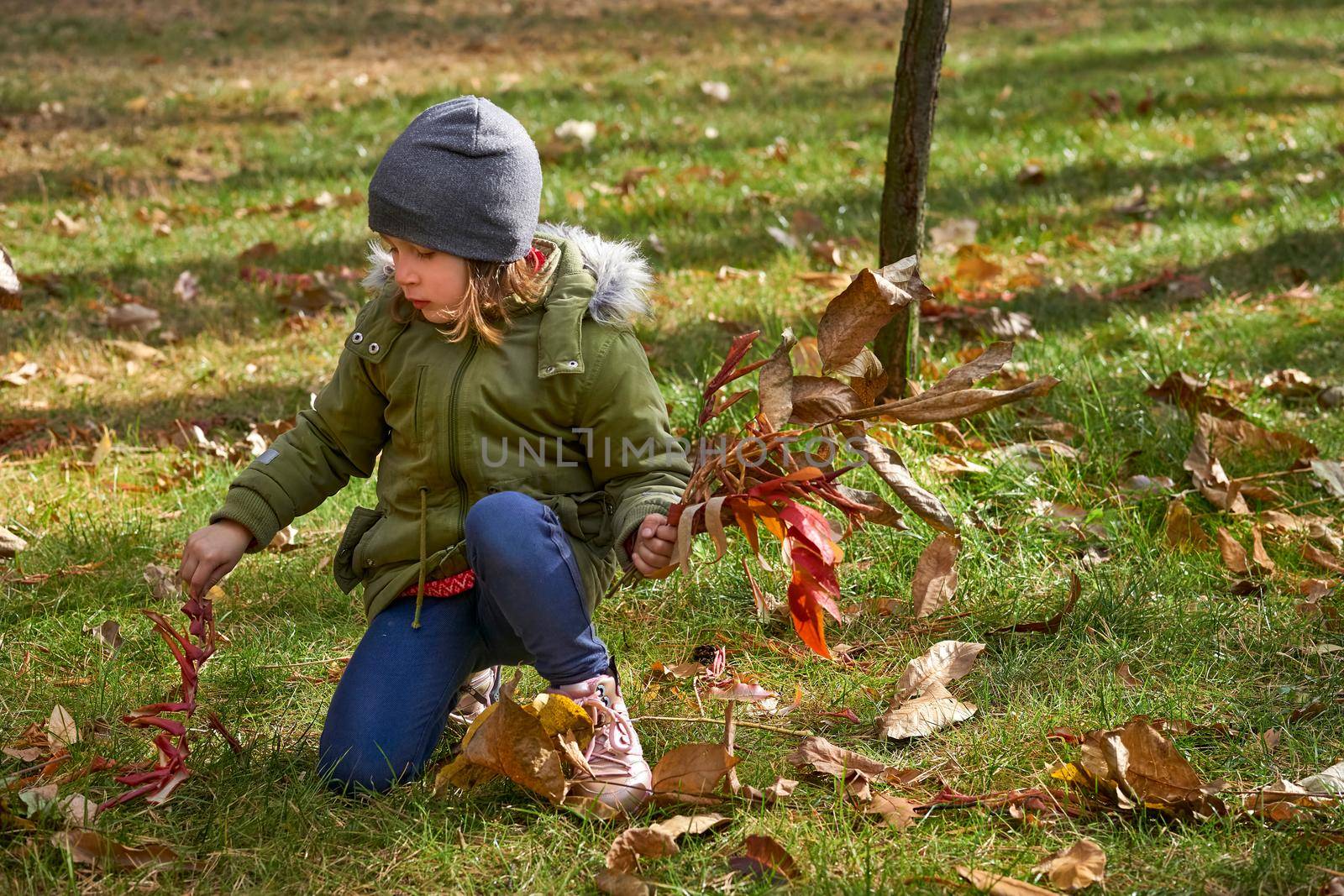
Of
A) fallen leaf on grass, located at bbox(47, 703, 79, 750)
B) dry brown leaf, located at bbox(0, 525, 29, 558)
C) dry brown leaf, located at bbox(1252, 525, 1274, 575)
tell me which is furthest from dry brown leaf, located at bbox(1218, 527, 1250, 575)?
dry brown leaf, located at bbox(0, 525, 29, 558)

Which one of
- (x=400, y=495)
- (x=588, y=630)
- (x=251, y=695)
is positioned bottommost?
(x=251, y=695)

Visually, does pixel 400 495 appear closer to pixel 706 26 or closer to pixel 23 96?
pixel 23 96

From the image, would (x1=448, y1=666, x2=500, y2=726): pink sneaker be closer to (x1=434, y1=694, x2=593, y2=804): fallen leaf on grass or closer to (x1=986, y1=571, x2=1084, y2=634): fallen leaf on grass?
(x1=434, y1=694, x2=593, y2=804): fallen leaf on grass

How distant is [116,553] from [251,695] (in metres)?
0.84

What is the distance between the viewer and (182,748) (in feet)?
7.83

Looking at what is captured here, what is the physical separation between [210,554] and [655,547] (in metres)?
0.87

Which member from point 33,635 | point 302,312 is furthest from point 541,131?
point 33,635

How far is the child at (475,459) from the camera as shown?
2.40m

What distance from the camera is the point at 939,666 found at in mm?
2805

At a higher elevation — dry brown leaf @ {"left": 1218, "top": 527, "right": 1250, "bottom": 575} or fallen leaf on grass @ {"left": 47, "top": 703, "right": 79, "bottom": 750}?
fallen leaf on grass @ {"left": 47, "top": 703, "right": 79, "bottom": 750}

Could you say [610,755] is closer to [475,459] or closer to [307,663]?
[475,459]

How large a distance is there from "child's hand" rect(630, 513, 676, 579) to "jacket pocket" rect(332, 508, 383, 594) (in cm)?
72

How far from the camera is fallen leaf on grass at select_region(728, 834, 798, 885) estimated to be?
2111 millimetres

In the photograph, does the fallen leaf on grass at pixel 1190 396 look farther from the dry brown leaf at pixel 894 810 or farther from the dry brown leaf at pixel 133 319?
the dry brown leaf at pixel 133 319
